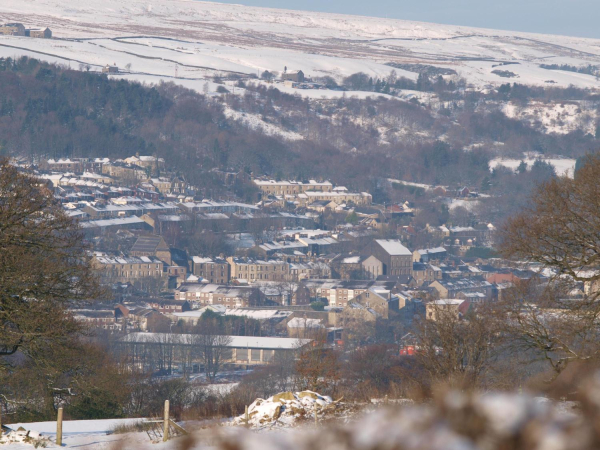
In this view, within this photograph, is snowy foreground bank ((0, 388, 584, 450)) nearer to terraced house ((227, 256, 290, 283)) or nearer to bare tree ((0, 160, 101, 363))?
bare tree ((0, 160, 101, 363))

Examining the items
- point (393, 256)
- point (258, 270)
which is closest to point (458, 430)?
point (258, 270)

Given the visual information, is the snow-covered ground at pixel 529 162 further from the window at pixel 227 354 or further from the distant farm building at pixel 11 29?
the distant farm building at pixel 11 29

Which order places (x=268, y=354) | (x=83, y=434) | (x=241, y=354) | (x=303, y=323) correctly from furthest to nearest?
(x=303, y=323) → (x=241, y=354) → (x=268, y=354) → (x=83, y=434)

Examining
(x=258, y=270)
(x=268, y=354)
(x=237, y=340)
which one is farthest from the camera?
(x=258, y=270)

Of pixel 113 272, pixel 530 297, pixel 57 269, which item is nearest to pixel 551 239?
pixel 530 297

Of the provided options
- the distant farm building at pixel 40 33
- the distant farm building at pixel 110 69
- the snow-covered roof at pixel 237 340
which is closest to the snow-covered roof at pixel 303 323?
the snow-covered roof at pixel 237 340

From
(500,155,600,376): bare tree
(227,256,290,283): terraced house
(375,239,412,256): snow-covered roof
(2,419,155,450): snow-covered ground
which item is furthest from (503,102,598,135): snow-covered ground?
(2,419,155,450): snow-covered ground

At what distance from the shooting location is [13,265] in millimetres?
11211

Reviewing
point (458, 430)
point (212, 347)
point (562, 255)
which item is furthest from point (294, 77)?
point (458, 430)

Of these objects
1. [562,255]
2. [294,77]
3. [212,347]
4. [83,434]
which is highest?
[562,255]

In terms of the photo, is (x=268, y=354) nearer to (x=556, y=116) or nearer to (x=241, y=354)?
(x=241, y=354)

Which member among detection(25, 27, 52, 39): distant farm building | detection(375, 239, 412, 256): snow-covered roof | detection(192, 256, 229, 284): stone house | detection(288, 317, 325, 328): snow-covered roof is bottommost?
detection(192, 256, 229, 284): stone house

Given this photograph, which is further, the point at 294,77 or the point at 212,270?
the point at 294,77

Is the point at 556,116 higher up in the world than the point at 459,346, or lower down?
lower down
